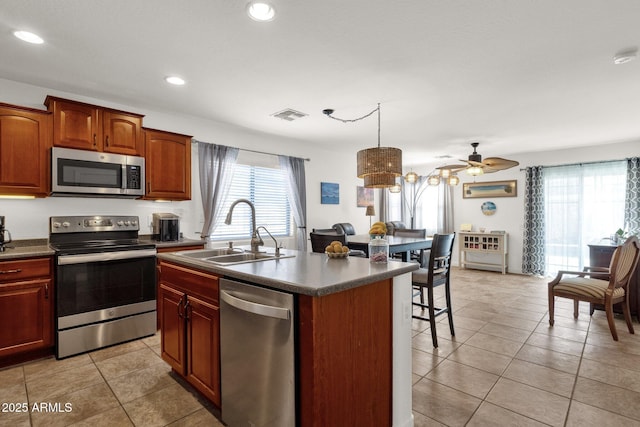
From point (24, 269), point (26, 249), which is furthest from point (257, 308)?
point (26, 249)

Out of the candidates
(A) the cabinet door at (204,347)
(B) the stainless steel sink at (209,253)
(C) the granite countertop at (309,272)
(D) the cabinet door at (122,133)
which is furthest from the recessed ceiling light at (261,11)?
(D) the cabinet door at (122,133)

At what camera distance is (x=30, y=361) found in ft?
8.61

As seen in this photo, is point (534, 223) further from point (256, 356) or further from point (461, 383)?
point (256, 356)

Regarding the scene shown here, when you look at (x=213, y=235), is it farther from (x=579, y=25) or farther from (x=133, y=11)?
(x=579, y=25)

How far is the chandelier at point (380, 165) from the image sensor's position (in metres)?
3.26

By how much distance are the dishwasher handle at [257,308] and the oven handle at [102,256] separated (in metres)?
1.78

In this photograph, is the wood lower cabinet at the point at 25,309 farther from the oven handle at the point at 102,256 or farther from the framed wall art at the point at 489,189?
the framed wall art at the point at 489,189

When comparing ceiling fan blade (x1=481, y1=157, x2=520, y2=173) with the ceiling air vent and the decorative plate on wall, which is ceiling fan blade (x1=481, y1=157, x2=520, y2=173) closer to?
the ceiling air vent

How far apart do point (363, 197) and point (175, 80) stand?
4615mm

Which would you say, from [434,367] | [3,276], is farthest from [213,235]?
[434,367]

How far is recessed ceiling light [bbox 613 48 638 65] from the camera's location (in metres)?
2.35

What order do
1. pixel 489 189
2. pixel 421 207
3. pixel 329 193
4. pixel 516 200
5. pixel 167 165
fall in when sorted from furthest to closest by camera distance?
pixel 421 207
pixel 489 189
pixel 516 200
pixel 329 193
pixel 167 165

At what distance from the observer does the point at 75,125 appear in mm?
2963

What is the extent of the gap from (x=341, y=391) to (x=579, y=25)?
2.58 meters
